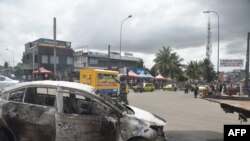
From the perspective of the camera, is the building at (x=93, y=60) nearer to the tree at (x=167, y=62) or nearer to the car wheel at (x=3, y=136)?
the tree at (x=167, y=62)

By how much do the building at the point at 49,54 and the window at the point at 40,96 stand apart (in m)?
58.8

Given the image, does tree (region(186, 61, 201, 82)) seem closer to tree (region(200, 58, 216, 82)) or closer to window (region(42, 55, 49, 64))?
tree (region(200, 58, 216, 82))

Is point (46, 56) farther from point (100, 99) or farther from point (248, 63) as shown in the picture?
point (100, 99)

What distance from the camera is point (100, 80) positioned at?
3256cm

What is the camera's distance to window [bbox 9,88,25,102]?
7035mm

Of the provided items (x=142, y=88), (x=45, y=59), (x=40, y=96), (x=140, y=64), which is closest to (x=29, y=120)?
(x=40, y=96)

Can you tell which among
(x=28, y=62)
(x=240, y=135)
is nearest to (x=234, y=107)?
(x=240, y=135)

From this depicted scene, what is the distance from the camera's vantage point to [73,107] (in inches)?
275

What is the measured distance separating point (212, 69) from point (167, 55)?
28283mm

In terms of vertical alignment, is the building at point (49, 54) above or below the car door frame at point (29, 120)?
above

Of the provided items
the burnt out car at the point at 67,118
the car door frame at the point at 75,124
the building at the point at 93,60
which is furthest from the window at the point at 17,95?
the building at the point at 93,60

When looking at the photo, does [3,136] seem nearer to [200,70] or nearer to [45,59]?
[45,59]

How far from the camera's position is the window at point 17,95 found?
7035 mm

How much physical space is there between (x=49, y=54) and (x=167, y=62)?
29.1 meters
